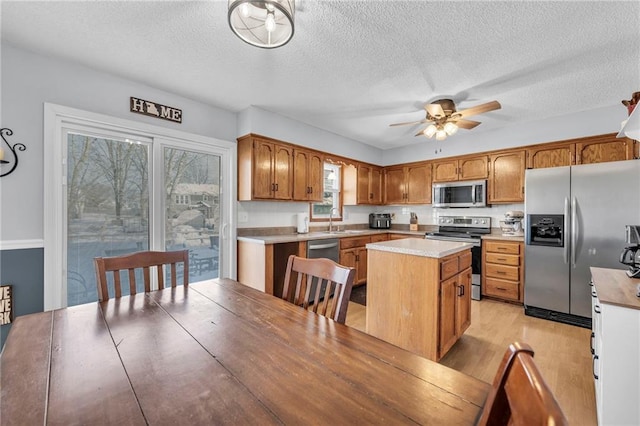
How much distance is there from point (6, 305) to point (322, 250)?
9.32ft

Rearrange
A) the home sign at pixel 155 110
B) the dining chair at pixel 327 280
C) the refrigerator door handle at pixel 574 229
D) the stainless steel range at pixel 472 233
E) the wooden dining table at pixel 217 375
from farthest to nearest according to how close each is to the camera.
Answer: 1. the stainless steel range at pixel 472 233
2. the refrigerator door handle at pixel 574 229
3. the home sign at pixel 155 110
4. the dining chair at pixel 327 280
5. the wooden dining table at pixel 217 375

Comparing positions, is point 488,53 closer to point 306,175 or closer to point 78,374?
point 306,175

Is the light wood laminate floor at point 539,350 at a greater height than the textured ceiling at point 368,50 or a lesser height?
lesser

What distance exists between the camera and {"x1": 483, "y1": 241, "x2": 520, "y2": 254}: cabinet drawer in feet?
11.5

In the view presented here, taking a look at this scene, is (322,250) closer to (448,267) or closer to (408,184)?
(448,267)

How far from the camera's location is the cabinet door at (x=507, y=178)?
3.82 m

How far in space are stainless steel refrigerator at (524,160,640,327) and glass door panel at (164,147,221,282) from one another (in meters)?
3.75

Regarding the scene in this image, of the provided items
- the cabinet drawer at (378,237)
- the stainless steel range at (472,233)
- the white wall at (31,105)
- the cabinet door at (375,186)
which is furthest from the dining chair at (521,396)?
the cabinet door at (375,186)

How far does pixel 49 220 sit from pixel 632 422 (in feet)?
12.7

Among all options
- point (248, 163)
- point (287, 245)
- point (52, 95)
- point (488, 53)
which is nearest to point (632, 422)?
point (488, 53)

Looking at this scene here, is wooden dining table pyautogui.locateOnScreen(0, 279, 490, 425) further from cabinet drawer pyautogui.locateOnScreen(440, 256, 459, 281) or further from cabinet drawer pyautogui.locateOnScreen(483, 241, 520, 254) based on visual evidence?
cabinet drawer pyautogui.locateOnScreen(483, 241, 520, 254)

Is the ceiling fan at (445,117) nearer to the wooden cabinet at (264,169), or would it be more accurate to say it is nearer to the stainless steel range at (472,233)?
the stainless steel range at (472,233)

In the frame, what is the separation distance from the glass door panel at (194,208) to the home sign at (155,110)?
1.09 ft

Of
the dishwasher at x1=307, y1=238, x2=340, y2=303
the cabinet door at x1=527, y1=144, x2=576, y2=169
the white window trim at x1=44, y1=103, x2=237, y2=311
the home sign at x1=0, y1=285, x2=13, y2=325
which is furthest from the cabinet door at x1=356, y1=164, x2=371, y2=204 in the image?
the home sign at x1=0, y1=285, x2=13, y2=325
